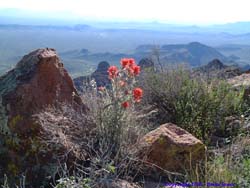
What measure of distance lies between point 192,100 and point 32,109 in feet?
7.94

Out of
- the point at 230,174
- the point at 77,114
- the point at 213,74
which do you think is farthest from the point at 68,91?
the point at 213,74

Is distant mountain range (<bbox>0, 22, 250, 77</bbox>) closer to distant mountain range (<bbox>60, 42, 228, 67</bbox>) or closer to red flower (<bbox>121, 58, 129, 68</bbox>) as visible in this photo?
distant mountain range (<bbox>60, 42, 228, 67</bbox>)

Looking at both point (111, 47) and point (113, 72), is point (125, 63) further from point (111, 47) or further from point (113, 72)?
point (111, 47)

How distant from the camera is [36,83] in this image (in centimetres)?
538

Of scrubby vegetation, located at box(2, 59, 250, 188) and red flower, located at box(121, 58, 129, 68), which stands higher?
red flower, located at box(121, 58, 129, 68)

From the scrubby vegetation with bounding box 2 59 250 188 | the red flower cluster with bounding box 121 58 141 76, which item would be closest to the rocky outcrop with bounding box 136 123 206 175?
the scrubby vegetation with bounding box 2 59 250 188

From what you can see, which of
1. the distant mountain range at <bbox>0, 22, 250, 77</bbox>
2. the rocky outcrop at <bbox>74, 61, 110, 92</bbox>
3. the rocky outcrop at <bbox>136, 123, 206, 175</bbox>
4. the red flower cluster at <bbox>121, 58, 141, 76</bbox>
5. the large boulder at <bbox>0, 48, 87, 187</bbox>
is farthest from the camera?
the distant mountain range at <bbox>0, 22, 250, 77</bbox>

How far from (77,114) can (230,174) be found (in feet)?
6.19

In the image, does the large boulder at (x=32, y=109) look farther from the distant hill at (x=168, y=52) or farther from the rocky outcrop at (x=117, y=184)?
the distant hill at (x=168, y=52)

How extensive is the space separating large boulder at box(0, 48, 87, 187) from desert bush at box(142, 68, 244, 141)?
1.54 m

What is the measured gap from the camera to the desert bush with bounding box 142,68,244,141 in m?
6.47

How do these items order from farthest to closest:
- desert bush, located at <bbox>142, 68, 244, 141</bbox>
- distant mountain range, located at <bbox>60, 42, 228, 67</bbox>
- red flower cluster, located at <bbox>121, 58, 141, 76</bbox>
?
distant mountain range, located at <bbox>60, 42, 228, 67</bbox> → desert bush, located at <bbox>142, 68, 244, 141</bbox> → red flower cluster, located at <bbox>121, 58, 141, 76</bbox>

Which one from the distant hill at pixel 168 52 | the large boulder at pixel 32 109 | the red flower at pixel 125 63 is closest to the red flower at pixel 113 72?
the red flower at pixel 125 63

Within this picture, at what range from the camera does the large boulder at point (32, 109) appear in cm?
495
